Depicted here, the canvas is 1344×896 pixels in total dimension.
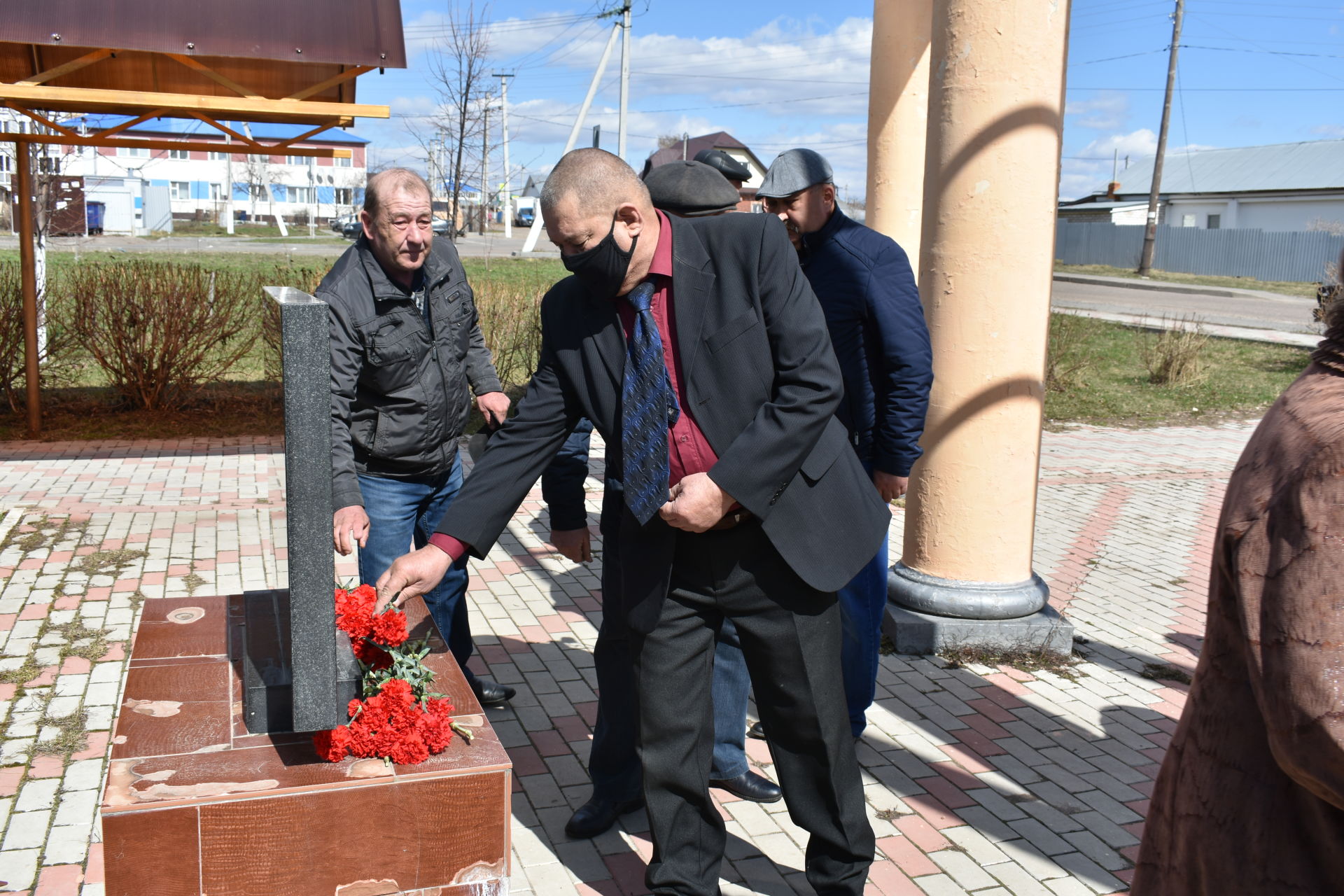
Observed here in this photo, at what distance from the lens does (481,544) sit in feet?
9.37

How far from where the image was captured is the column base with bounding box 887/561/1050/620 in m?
4.97

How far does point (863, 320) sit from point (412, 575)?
1.74 m

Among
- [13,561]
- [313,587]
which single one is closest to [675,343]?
[313,587]

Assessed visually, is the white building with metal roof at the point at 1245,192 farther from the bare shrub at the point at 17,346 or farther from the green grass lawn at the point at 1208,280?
the bare shrub at the point at 17,346

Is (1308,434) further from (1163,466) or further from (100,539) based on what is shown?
(1163,466)

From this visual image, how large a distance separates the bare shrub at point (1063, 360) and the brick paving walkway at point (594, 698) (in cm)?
536

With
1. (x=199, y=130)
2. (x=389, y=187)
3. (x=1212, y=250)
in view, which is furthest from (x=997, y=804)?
(x=1212, y=250)

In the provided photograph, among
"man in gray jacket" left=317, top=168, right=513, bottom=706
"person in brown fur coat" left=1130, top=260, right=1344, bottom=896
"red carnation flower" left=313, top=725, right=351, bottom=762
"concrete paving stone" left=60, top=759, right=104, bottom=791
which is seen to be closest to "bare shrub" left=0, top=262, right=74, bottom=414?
"concrete paving stone" left=60, top=759, right=104, bottom=791

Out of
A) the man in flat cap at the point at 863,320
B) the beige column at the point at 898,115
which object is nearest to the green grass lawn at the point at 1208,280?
the beige column at the point at 898,115

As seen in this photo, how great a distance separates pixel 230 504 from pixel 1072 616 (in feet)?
17.7

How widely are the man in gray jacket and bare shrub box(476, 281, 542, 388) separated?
7.44 m

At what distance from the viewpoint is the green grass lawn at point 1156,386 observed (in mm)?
12578

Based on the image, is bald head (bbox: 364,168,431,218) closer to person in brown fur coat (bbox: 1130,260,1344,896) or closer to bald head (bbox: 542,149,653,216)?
bald head (bbox: 542,149,653,216)

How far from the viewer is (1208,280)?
38.2 m
